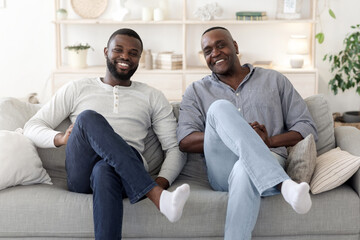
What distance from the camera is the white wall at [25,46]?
200 inches

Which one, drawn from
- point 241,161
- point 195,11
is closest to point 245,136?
point 241,161

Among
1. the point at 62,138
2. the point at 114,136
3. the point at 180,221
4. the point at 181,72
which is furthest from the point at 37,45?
the point at 180,221

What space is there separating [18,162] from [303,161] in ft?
3.95

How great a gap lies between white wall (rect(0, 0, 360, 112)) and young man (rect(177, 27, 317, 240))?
8.00ft

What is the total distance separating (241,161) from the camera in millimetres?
2102

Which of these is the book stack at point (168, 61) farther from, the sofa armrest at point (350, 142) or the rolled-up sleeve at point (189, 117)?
the sofa armrest at point (350, 142)

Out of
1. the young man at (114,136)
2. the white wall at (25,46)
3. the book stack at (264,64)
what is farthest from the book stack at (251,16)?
the young man at (114,136)

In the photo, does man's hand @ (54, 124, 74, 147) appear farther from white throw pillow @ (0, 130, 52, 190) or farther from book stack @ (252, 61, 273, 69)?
book stack @ (252, 61, 273, 69)

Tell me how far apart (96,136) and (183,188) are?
41 centimetres

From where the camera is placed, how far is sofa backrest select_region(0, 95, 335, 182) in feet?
8.61

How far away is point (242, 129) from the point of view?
7.02 ft

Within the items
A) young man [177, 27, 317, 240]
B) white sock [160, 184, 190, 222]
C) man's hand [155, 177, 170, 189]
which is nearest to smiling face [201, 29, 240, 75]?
young man [177, 27, 317, 240]

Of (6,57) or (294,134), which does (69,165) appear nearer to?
(294,134)

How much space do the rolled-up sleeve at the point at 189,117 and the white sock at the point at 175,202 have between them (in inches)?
20.0
